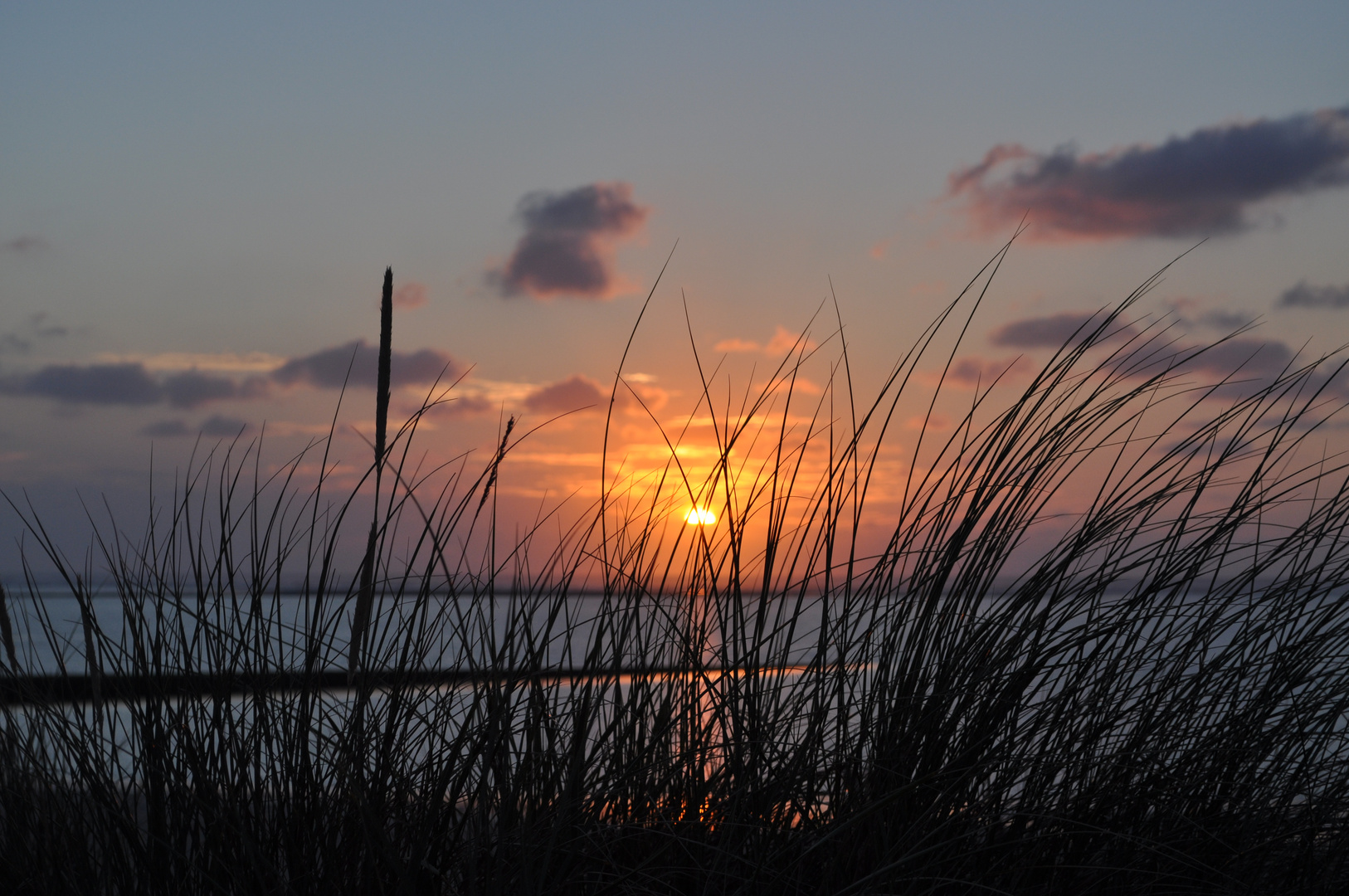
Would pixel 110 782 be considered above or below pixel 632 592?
below

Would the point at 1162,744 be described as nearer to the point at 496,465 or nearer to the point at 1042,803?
the point at 1042,803

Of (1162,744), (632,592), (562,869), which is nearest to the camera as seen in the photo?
(562,869)

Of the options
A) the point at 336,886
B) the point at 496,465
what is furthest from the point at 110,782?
the point at 496,465

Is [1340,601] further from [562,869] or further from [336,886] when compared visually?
[336,886]

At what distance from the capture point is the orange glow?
212 cm

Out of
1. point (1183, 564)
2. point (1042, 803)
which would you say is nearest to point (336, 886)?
point (1042, 803)

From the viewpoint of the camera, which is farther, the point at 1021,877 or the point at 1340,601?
the point at 1340,601

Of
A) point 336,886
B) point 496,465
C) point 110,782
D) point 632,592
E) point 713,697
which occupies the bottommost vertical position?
point 336,886

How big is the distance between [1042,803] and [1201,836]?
315mm

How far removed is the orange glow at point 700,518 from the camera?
6.96 feet

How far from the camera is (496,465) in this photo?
1761 mm

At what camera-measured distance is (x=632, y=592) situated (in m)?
2.01

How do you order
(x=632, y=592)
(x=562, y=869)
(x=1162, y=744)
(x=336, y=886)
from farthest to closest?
(x=632, y=592) < (x=1162, y=744) < (x=336, y=886) < (x=562, y=869)

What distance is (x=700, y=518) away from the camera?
2.15 metres
